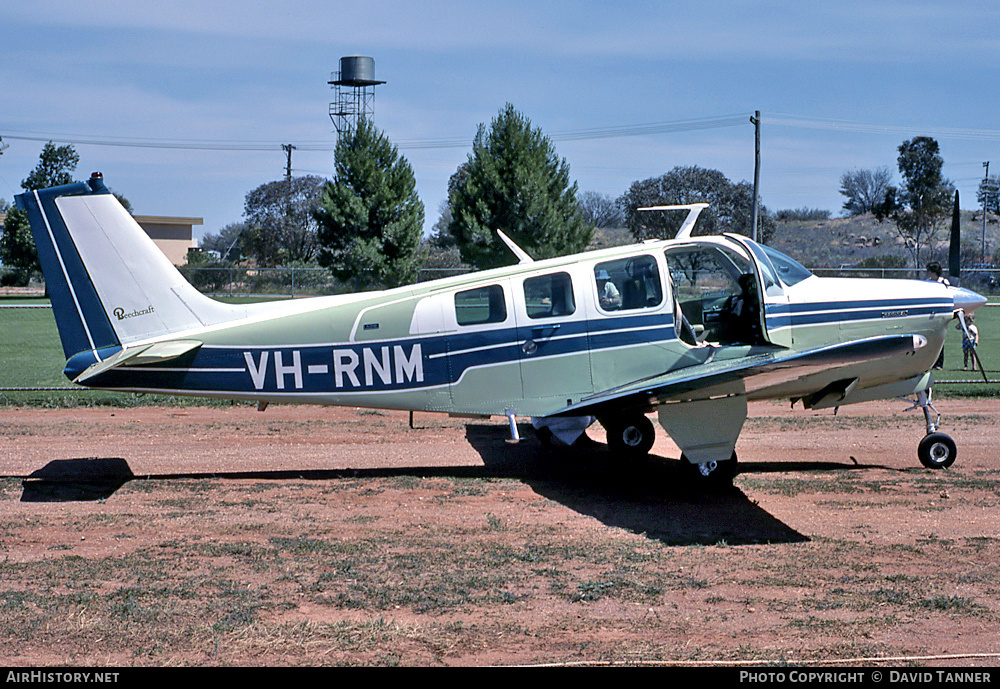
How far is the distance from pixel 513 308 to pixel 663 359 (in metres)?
1.69

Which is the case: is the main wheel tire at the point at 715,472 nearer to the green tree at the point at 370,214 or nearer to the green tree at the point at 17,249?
the green tree at the point at 370,214

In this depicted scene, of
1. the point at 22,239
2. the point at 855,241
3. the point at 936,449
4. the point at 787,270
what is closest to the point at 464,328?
the point at 787,270

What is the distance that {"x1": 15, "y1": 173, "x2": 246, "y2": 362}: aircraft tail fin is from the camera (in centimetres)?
976

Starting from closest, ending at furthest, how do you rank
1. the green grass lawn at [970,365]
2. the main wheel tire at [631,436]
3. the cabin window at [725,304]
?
the cabin window at [725,304] → the main wheel tire at [631,436] → the green grass lawn at [970,365]

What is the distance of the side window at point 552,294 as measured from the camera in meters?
9.91

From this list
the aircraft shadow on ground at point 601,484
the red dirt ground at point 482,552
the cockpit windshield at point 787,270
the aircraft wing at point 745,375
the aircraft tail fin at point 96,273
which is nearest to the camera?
the red dirt ground at point 482,552

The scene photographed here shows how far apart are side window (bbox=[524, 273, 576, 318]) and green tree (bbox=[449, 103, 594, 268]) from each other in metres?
27.8

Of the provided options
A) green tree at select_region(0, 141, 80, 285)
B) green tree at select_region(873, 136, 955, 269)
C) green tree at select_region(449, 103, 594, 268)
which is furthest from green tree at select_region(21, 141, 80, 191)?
green tree at select_region(873, 136, 955, 269)

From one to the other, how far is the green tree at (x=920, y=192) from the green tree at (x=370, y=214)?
5036 centimetres

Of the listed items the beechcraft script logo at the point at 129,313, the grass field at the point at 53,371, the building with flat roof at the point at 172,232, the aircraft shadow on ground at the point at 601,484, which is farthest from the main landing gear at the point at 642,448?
the building with flat roof at the point at 172,232

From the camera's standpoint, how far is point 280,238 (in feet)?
260

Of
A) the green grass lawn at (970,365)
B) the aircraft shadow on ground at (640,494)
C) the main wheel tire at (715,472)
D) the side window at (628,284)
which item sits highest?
the side window at (628,284)
